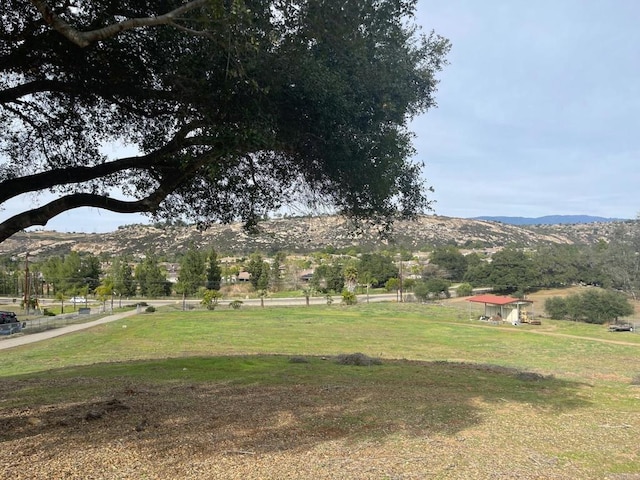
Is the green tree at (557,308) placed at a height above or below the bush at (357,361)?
below

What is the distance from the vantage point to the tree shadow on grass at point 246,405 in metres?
6.03

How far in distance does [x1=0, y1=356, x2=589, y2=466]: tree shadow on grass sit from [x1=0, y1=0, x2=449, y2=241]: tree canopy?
8.90ft

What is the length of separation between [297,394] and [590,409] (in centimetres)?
510

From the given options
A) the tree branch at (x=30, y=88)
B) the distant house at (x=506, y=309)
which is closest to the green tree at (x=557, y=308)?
the distant house at (x=506, y=309)

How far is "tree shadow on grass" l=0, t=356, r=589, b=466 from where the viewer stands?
603cm

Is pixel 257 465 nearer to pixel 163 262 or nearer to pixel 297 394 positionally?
pixel 297 394

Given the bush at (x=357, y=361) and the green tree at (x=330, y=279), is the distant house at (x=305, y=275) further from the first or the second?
the bush at (x=357, y=361)

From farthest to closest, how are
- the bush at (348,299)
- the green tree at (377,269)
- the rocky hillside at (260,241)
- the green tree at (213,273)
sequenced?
the rocky hillside at (260,241), the green tree at (377,269), the green tree at (213,273), the bush at (348,299)

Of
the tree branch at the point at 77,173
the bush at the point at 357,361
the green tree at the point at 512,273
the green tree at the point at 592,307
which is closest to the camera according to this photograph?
the tree branch at the point at 77,173

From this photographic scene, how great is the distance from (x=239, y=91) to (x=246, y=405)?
4779 millimetres

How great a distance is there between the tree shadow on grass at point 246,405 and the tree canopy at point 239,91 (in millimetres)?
2714

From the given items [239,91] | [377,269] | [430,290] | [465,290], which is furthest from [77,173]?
[377,269]

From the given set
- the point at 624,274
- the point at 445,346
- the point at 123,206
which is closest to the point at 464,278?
the point at 624,274

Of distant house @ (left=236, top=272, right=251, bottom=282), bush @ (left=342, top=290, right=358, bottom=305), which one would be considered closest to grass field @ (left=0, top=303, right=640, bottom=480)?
bush @ (left=342, top=290, right=358, bottom=305)
